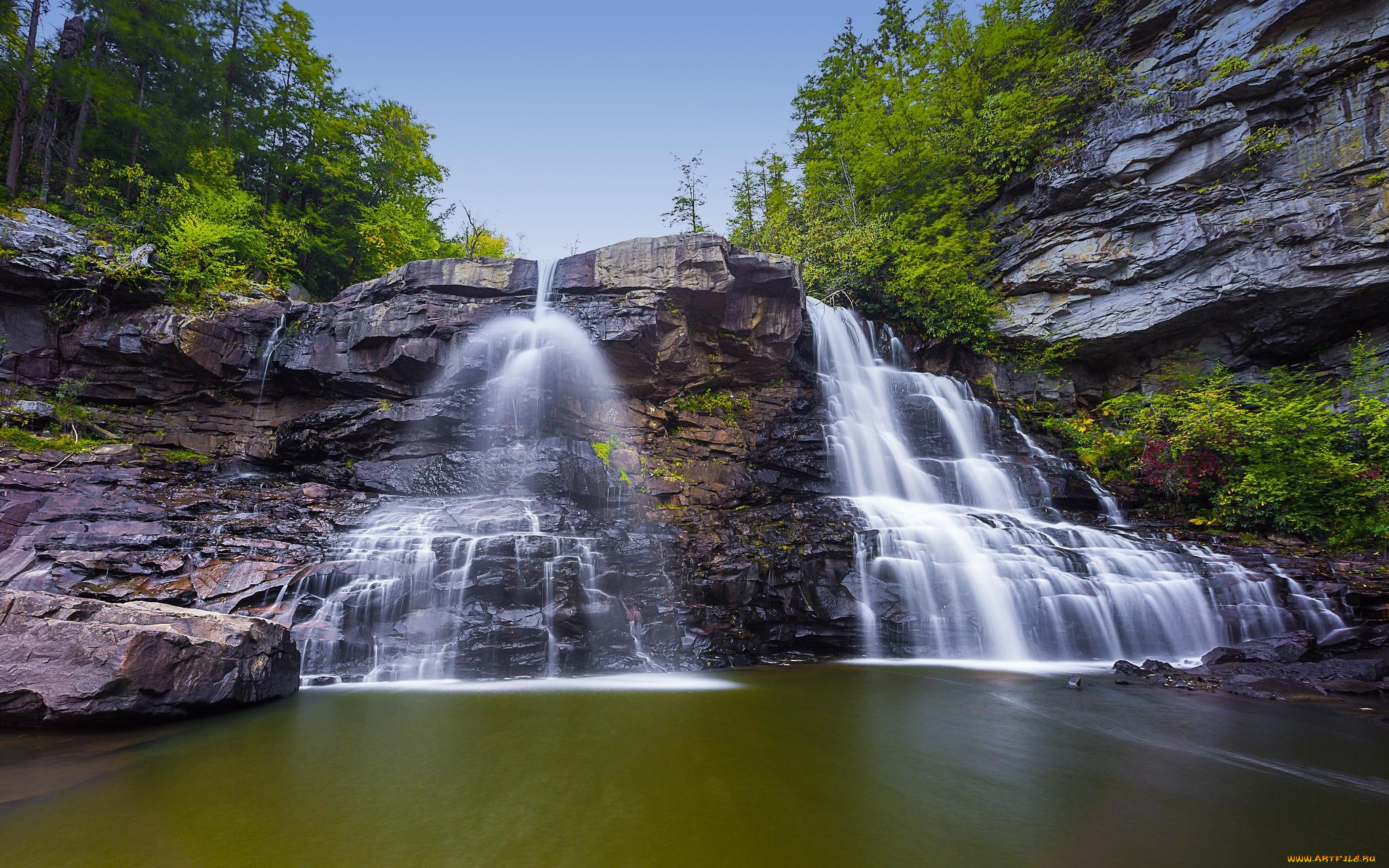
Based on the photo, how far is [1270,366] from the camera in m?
14.3

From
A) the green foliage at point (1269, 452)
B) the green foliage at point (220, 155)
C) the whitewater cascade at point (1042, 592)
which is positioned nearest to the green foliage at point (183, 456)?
the green foliage at point (220, 155)

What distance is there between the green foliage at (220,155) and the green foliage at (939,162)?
13.4 m

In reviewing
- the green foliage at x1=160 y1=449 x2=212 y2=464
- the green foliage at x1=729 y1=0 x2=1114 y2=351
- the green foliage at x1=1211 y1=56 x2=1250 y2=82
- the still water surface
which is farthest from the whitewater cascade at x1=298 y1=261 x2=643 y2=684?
the green foliage at x1=1211 y1=56 x2=1250 y2=82

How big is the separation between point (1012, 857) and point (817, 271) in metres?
15.7

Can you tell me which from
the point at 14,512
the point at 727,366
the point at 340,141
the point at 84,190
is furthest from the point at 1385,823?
the point at 340,141

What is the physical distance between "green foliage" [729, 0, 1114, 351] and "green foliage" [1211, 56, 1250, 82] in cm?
233

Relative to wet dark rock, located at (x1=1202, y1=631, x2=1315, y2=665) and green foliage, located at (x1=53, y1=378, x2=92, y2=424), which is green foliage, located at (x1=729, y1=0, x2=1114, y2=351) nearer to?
wet dark rock, located at (x1=1202, y1=631, x2=1315, y2=665)

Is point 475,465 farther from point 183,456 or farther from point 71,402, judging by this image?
point 71,402

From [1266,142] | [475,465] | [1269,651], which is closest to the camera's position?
[1269,651]

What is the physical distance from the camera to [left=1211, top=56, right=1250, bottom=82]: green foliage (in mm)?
12859

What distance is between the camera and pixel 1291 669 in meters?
6.80

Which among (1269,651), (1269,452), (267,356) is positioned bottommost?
(1269,651)

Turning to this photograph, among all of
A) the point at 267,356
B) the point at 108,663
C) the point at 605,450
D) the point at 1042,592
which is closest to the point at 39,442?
the point at 267,356

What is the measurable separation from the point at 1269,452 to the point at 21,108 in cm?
2935
